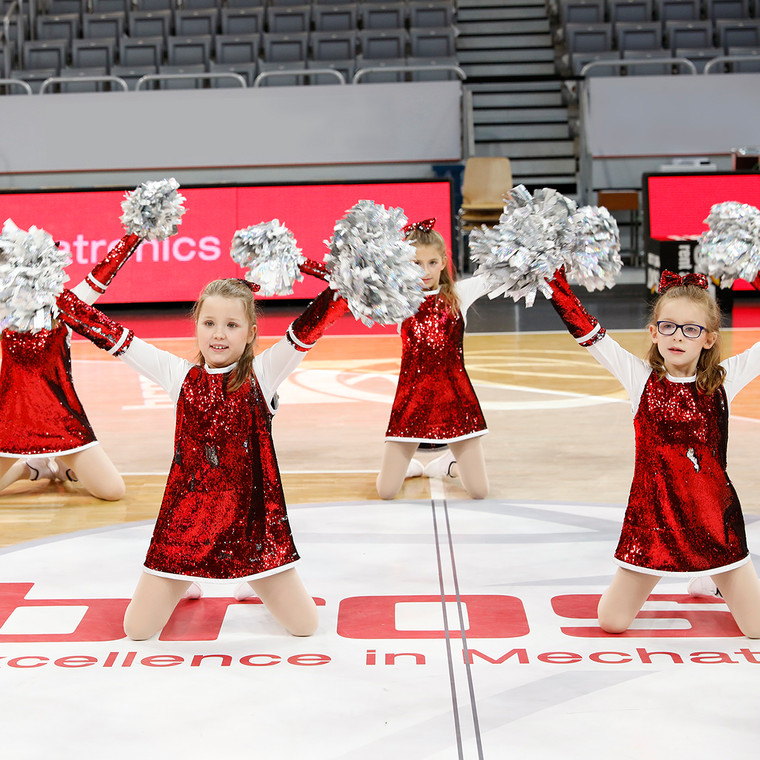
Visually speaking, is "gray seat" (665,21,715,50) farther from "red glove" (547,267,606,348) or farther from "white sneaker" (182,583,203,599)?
"white sneaker" (182,583,203,599)

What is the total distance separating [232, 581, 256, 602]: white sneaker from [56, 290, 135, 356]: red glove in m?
0.87

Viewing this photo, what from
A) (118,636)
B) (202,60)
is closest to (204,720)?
(118,636)

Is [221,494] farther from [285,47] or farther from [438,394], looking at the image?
[285,47]

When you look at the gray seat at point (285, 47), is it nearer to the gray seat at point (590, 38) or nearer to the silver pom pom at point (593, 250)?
the gray seat at point (590, 38)

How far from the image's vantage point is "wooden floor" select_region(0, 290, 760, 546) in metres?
4.82

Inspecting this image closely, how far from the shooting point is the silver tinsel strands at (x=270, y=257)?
3.21 meters

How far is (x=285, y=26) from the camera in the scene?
51.3 ft

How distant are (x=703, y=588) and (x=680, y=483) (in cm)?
52

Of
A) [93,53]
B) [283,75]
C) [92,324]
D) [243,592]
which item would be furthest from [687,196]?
[92,324]

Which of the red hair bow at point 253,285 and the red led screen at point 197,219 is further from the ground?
the red led screen at point 197,219

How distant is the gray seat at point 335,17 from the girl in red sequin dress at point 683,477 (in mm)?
13283

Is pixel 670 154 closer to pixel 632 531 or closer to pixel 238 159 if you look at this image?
pixel 238 159

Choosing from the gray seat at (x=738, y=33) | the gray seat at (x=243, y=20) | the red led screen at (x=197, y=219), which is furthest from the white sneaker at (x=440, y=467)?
the gray seat at (x=738, y=33)

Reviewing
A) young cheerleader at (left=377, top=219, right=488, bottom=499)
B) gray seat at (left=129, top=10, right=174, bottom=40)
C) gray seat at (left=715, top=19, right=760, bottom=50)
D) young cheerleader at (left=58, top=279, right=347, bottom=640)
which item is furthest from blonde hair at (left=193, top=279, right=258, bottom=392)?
gray seat at (left=715, top=19, right=760, bottom=50)
